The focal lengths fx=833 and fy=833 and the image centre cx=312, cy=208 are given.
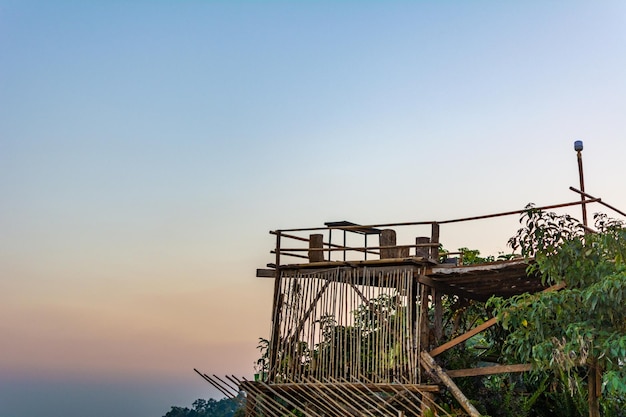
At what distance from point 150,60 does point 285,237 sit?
14.1 ft

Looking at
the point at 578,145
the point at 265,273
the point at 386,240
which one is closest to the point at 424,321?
the point at 386,240

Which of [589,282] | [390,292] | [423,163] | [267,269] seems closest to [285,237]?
[267,269]

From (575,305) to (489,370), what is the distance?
1.99 m

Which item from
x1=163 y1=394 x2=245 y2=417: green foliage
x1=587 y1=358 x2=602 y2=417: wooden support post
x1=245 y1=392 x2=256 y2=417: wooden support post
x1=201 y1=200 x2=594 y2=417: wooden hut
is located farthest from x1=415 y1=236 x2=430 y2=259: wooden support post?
x1=163 y1=394 x2=245 y2=417: green foliage

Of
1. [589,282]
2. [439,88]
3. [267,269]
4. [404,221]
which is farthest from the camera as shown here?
[439,88]

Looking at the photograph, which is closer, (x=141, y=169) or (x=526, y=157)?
(x=526, y=157)

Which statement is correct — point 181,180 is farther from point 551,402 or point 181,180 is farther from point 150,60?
point 551,402

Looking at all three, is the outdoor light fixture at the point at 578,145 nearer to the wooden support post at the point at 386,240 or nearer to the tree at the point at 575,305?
the tree at the point at 575,305

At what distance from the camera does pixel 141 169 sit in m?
15.3

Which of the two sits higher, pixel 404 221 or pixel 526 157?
pixel 526 157

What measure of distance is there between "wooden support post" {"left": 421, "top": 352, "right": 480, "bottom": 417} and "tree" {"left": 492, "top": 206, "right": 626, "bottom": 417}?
3.38 ft

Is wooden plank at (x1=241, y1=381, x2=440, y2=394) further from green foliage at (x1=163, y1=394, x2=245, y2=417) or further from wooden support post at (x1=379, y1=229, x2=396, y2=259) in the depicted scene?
green foliage at (x1=163, y1=394, x2=245, y2=417)

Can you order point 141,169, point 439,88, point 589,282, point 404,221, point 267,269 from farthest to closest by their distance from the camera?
1. point 141,169
2. point 439,88
3. point 267,269
4. point 404,221
5. point 589,282

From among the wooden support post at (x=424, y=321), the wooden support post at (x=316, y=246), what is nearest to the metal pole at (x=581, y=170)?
the wooden support post at (x=424, y=321)
